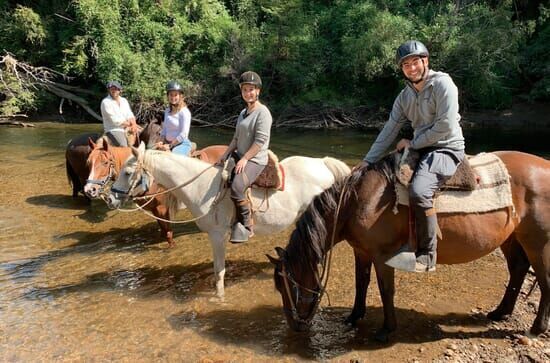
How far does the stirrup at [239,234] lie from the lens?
4617mm

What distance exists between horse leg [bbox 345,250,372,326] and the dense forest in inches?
624

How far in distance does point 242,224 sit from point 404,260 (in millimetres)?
1909

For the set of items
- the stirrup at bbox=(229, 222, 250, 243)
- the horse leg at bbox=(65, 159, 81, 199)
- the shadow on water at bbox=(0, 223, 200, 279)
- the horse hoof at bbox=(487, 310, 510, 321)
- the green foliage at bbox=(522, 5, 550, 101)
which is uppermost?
the green foliage at bbox=(522, 5, 550, 101)

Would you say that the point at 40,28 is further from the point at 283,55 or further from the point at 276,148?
the point at 276,148

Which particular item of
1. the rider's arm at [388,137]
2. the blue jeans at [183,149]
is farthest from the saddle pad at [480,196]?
the blue jeans at [183,149]

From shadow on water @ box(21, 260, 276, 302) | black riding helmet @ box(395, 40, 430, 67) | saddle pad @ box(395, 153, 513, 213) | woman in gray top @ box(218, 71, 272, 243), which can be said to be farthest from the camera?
shadow on water @ box(21, 260, 276, 302)

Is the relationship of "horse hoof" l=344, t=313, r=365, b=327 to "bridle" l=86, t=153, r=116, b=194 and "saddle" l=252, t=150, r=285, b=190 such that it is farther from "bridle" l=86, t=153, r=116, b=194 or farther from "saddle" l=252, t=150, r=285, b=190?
"bridle" l=86, t=153, r=116, b=194

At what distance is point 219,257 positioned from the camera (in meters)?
4.67

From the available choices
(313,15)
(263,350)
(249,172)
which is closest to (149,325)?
(263,350)

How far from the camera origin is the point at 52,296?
→ 15.9 ft

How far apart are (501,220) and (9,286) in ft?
18.2

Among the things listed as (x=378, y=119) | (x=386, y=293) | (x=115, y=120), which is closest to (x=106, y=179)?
(x=115, y=120)

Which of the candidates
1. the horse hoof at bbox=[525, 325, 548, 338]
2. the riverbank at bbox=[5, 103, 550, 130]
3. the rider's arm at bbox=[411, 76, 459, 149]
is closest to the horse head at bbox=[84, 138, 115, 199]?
the rider's arm at bbox=[411, 76, 459, 149]

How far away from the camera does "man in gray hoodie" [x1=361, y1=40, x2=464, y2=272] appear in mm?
3287
